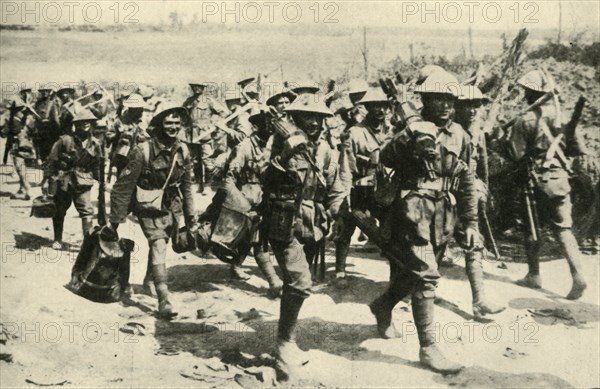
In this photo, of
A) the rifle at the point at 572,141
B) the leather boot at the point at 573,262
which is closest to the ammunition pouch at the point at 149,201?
the leather boot at the point at 573,262

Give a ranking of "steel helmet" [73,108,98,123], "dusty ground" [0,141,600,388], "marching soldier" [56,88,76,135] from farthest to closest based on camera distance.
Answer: "marching soldier" [56,88,76,135]
"steel helmet" [73,108,98,123]
"dusty ground" [0,141,600,388]

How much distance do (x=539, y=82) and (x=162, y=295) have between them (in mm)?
4595

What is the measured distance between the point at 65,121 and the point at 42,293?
302 cm

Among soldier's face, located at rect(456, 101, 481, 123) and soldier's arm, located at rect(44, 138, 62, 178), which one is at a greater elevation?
soldier's face, located at rect(456, 101, 481, 123)

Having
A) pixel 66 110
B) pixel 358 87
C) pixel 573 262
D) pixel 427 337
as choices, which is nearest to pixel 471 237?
pixel 427 337

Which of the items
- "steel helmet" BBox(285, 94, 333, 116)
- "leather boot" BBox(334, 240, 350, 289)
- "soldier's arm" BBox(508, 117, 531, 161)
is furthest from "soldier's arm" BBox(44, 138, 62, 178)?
"soldier's arm" BBox(508, 117, 531, 161)

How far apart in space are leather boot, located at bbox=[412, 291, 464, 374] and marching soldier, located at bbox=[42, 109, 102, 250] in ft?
17.4

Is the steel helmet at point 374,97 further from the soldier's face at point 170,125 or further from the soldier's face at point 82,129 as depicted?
the soldier's face at point 82,129

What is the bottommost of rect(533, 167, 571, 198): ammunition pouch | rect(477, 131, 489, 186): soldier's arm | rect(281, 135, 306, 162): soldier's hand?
rect(533, 167, 571, 198): ammunition pouch

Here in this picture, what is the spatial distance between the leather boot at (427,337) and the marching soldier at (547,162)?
2.35 m

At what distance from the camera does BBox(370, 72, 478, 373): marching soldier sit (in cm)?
471

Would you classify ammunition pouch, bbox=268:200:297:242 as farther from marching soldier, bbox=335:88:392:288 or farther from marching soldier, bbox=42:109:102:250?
marching soldier, bbox=42:109:102:250

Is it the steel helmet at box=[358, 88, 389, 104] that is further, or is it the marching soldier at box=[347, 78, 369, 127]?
the marching soldier at box=[347, 78, 369, 127]

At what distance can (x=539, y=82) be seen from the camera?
254 inches
